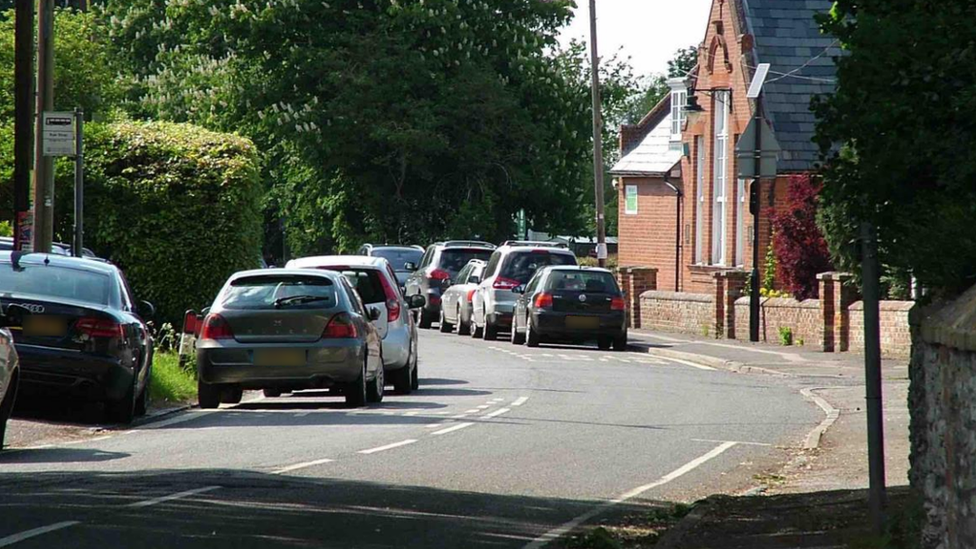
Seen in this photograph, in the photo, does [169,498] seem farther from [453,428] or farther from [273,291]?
[273,291]

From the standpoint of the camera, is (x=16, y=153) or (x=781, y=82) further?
(x=781, y=82)

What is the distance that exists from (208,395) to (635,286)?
26.0 m

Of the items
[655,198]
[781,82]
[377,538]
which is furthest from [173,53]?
[377,538]

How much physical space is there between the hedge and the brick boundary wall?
9.58 metres

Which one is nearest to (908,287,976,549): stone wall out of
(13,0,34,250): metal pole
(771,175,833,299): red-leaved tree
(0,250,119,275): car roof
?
(0,250,119,275): car roof

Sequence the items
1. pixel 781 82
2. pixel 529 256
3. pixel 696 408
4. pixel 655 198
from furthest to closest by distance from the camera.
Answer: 1. pixel 655 198
2. pixel 781 82
3. pixel 529 256
4. pixel 696 408

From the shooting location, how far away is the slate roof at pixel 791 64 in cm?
4391

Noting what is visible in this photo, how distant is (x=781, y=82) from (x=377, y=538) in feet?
118

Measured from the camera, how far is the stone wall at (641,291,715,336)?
39.6m

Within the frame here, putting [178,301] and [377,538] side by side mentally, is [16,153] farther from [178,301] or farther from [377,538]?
[377,538]

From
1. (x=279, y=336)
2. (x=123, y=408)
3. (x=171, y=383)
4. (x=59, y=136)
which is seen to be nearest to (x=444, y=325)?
(x=171, y=383)

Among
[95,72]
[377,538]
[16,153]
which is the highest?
[95,72]

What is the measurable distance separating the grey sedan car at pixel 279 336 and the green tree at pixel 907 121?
32.0 ft

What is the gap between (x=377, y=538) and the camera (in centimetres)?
1006
